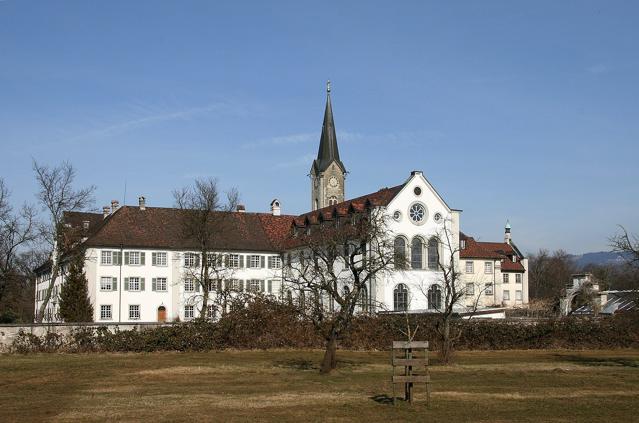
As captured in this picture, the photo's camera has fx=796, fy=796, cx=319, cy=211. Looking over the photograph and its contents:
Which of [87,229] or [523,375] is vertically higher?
[87,229]

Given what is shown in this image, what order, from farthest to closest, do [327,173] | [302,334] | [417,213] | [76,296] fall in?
1. [327,173]
2. [417,213]
3. [76,296]
4. [302,334]

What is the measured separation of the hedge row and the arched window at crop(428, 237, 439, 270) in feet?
74.8

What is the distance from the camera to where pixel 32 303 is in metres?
103

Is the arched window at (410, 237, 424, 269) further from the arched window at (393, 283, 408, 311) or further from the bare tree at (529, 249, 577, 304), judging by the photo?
the bare tree at (529, 249, 577, 304)

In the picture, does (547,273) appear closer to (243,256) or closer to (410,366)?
(243,256)

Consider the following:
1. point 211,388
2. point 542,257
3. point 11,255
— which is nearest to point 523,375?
point 211,388

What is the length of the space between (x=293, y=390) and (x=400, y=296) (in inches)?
1776

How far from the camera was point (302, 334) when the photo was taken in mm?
41531

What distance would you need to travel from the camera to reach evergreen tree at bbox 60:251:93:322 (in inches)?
2475

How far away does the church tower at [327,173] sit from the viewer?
95.3m

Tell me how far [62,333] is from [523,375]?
22.4 metres

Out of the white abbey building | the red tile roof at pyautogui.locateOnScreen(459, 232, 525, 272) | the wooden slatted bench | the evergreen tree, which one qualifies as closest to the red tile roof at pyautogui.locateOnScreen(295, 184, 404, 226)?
the white abbey building

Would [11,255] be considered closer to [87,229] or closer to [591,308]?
[87,229]

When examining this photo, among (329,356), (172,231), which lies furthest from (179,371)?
(172,231)
